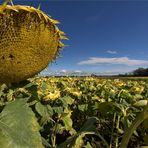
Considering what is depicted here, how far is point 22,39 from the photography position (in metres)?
1.14

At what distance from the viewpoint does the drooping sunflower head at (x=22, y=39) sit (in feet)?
3.71

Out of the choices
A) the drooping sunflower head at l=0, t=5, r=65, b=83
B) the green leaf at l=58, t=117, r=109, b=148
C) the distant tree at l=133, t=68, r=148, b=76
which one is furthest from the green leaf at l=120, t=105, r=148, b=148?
the distant tree at l=133, t=68, r=148, b=76

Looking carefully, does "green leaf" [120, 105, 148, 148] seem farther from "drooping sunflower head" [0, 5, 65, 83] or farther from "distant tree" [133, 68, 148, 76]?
"distant tree" [133, 68, 148, 76]

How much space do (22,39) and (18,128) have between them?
36 cm

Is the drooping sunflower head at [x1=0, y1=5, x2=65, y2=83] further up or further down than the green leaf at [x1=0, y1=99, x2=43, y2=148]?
further up

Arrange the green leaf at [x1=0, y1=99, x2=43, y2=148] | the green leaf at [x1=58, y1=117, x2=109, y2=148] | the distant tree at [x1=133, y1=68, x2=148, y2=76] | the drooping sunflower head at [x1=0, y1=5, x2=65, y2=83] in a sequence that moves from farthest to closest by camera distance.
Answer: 1. the distant tree at [x1=133, y1=68, x2=148, y2=76]
2. the green leaf at [x1=58, y1=117, x2=109, y2=148]
3. the green leaf at [x1=0, y1=99, x2=43, y2=148]
4. the drooping sunflower head at [x1=0, y1=5, x2=65, y2=83]

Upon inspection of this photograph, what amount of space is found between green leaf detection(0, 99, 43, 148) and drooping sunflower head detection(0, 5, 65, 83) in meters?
0.21

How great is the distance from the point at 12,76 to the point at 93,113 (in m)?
5.47

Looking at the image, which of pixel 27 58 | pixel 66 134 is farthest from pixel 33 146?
pixel 66 134

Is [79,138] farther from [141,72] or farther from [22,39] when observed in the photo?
[141,72]

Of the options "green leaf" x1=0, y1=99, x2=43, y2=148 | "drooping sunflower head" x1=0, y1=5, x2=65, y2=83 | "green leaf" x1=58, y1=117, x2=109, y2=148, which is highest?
"drooping sunflower head" x1=0, y1=5, x2=65, y2=83

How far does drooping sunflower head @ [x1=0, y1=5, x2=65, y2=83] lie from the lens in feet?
3.71

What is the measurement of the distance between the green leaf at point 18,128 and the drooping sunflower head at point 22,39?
21 centimetres

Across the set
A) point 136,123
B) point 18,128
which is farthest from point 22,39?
point 136,123
